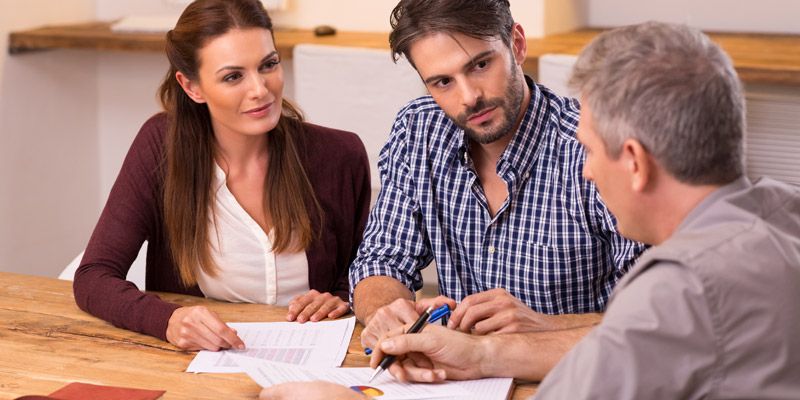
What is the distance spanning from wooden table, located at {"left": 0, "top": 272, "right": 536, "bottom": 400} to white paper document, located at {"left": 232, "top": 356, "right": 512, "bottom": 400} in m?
0.03

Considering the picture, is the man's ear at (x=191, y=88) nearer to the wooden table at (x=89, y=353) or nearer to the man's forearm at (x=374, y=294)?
the wooden table at (x=89, y=353)

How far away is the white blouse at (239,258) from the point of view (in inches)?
87.2

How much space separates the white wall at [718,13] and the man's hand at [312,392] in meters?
2.39

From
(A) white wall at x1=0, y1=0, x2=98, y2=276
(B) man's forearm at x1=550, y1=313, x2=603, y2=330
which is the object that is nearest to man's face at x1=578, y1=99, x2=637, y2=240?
(B) man's forearm at x1=550, y1=313, x2=603, y2=330

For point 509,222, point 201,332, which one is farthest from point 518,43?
point 201,332

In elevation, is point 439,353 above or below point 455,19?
below

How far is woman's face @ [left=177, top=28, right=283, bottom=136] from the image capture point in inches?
85.6

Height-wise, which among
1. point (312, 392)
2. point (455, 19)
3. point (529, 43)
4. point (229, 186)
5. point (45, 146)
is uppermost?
point (455, 19)

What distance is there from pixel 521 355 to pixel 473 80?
561 millimetres

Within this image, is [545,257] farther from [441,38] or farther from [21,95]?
[21,95]

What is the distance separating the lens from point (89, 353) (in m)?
1.78

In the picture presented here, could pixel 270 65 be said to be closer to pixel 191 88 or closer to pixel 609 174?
pixel 191 88

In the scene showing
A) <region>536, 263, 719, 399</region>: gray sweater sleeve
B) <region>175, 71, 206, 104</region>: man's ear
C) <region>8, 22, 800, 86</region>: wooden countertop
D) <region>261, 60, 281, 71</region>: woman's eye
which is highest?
<region>261, 60, 281, 71</region>: woman's eye

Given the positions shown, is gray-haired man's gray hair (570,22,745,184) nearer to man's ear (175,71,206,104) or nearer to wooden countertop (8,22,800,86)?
man's ear (175,71,206,104)
